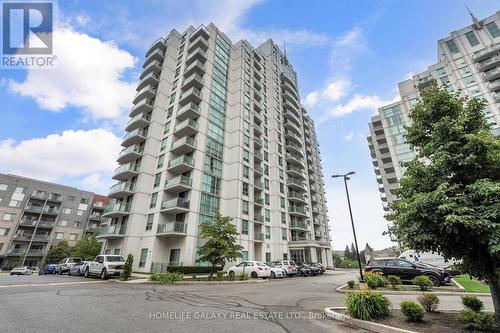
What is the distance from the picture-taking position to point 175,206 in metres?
27.7

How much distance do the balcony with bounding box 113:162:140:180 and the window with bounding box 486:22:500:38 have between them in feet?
236

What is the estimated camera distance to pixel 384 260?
1786cm

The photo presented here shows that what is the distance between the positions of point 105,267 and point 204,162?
15910mm

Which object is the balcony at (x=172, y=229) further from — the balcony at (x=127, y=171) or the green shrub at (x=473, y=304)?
the green shrub at (x=473, y=304)

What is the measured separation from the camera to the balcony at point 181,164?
1169 inches

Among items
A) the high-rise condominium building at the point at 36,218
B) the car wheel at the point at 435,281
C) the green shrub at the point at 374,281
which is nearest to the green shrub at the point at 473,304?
the green shrub at the point at 374,281

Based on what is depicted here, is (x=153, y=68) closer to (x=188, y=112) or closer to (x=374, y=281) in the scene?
(x=188, y=112)

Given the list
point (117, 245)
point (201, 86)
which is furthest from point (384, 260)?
point (201, 86)

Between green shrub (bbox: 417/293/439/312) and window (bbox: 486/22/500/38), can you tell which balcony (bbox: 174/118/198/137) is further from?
window (bbox: 486/22/500/38)

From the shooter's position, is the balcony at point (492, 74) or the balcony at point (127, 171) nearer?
the balcony at point (127, 171)

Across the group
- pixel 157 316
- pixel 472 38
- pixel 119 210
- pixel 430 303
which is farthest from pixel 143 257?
pixel 472 38

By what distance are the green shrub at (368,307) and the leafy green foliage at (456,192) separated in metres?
1.91

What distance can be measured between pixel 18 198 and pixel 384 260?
7405cm

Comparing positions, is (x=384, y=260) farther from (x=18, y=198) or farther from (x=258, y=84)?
(x=18, y=198)
